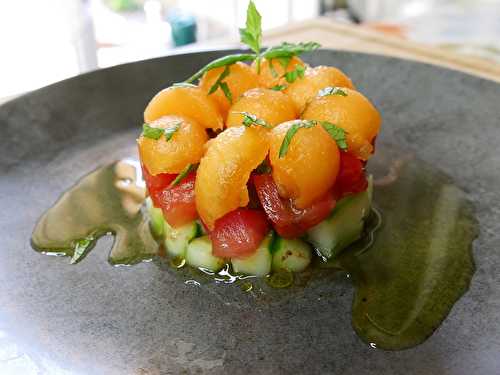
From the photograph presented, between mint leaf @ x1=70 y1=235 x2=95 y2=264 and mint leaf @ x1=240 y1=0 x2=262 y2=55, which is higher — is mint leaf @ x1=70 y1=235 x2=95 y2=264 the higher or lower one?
the lower one

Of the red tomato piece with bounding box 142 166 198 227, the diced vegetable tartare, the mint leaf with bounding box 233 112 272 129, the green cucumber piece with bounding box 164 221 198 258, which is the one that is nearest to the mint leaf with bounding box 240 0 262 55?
the diced vegetable tartare

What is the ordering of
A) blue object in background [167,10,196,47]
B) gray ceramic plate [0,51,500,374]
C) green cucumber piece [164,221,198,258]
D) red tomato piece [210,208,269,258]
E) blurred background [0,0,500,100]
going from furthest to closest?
1. blue object in background [167,10,196,47]
2. blurred background [0,0,500,100]
3. green cucumber piece [164,221,198,258]
4. red tomato piece [210,208,269,258]
5. gray ceramic plate [0,51,500,374]

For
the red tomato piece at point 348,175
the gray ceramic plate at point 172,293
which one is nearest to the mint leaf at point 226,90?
the red tomato piece at point 348,175

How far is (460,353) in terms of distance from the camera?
1160 millimetres

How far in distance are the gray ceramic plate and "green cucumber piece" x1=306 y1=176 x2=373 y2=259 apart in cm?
13

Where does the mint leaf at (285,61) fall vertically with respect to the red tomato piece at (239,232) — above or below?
above

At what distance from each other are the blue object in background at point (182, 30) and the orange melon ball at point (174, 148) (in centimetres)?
270

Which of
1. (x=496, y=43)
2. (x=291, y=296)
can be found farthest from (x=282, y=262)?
(x=496, y=43)

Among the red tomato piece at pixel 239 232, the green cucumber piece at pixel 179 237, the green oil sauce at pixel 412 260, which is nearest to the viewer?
the green oil sauce at pixel 412 260

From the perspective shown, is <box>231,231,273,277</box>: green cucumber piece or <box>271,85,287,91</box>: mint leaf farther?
<box>271,85,287,91</box>: mint leaf

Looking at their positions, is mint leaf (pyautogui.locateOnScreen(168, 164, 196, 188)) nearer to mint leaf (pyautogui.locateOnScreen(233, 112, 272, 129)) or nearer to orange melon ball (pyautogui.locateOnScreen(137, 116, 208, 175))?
orange melon ball (pyautogui.locateOnScreen(137, 116, 208, 175))

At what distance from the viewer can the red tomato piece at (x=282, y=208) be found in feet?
4.51

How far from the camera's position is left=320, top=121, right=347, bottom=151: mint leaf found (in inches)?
54.1

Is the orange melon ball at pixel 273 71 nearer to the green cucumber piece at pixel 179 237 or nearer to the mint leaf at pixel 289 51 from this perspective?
the mint leaf at pixel 289 51
